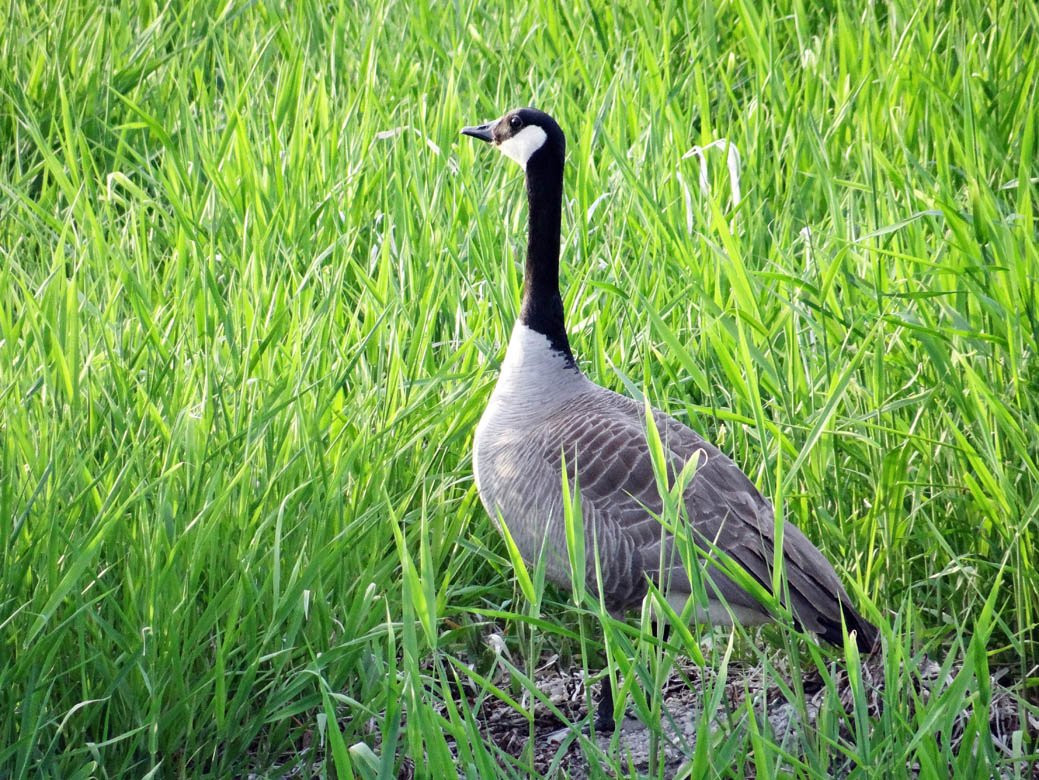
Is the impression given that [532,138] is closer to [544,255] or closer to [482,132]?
[482,132]

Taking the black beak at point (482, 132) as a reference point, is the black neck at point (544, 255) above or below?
below

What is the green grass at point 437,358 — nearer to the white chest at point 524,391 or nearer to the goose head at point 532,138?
the white chest at point 524,391

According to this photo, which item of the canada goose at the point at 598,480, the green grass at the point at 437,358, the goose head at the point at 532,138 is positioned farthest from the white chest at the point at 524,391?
the goose head at the point at 532,138

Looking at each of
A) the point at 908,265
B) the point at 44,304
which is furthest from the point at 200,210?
the point at 908,265

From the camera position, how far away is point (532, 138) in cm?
331

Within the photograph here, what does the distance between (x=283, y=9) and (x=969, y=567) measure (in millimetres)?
3825

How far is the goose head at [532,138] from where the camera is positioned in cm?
327

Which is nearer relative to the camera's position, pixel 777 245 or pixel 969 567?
pixel 969 567

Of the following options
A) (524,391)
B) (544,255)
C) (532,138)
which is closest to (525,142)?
(532,138)

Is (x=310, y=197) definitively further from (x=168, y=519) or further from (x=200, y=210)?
(x=168, y=519)

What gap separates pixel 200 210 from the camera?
395 centimetres

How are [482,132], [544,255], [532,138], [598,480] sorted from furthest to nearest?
[482,132] < [532,138] < [544,255] < [598,480]

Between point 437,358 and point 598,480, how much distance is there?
3.19 ft

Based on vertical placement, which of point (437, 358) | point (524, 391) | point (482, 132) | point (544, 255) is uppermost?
point (482, 132)
